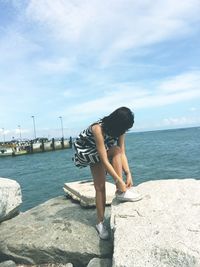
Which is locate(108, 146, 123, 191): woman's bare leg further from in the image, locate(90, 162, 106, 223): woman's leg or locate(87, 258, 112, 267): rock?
locate(87, 258, 112, 267): rock

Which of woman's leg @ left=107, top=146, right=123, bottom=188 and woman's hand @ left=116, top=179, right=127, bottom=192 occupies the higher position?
woman's leg @ left=107, top=146, right=123, bottom=188

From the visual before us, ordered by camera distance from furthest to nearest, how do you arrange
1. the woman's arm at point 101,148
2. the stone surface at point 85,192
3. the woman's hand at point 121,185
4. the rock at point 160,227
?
1. the stone surface at point 85,192
2. the woman's hand at point 121,185
3. the woman's arm at point 101,148
4. the rock at point 160,227

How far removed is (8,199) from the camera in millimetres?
7340

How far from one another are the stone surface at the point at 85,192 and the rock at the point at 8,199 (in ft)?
3.34

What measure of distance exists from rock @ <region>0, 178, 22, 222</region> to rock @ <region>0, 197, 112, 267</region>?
1.09 feet

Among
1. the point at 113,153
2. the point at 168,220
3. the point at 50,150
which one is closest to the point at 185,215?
the point at 168,220

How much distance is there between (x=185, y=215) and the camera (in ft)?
16.9

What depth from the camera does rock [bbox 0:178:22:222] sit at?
282 inches

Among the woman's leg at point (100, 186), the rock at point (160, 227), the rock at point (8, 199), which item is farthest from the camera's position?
the rock at point (8, 199)

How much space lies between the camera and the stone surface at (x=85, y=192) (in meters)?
7.03

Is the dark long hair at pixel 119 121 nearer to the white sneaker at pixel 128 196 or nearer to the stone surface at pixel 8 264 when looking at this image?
the white sneaker at pixel 128 196

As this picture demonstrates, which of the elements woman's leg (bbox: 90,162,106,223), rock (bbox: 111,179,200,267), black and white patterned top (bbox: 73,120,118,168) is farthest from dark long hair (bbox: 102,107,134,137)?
rock (bbox: 111,179,200,267)

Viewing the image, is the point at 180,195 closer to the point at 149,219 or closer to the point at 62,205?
the point at 149,219

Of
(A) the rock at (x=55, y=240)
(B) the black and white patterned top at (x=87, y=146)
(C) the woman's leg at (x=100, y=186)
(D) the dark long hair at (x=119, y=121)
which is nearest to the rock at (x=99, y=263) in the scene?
(A) the rock at (x=55, y=240)
